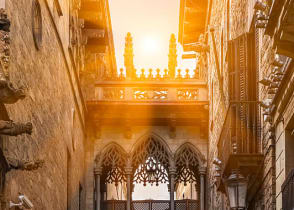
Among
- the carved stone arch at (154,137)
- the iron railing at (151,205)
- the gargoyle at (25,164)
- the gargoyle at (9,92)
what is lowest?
the gargoyle at (25,164)

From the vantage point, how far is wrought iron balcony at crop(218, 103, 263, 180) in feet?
57.8

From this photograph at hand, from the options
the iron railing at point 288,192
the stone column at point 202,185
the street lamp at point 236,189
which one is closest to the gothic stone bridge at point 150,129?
the stone column at point 202,185

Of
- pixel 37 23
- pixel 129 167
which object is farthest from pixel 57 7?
pixel 129 167

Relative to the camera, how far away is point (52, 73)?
21.8 metres

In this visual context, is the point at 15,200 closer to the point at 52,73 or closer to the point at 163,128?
the point at 52,73

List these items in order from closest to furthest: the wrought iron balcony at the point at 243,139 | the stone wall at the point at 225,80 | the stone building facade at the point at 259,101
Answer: the stone building facade at the point at 259,101 < the stone wall at the point at 225,80 < the wrought iron balcony at the point at 243,139

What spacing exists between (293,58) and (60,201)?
37.5ft

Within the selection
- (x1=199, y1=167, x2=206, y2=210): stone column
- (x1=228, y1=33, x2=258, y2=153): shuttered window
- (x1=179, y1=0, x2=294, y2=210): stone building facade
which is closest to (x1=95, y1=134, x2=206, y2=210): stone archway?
(x1=199, y1=167, x2=206, y2=210): stone column

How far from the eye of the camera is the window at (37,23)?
1875 centimetres

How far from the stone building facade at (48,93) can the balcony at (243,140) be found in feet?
11.1

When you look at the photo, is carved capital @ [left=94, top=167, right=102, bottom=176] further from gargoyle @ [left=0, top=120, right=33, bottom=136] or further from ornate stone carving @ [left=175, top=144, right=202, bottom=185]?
gargoyle @ [left=0, top=120, right=33, bottom=136]

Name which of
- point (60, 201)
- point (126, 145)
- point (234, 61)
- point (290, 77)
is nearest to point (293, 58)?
point (290, 77)

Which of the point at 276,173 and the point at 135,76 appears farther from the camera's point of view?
the point at 135,76

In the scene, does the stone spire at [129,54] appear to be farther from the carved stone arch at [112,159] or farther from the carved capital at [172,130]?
the carved stone arch at [112,159]
